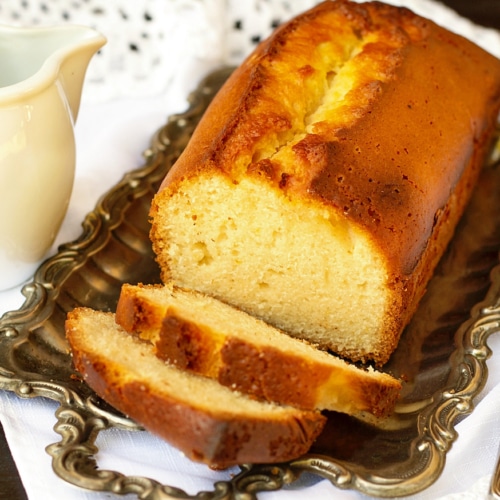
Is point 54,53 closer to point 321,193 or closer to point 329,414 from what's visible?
point 321,193

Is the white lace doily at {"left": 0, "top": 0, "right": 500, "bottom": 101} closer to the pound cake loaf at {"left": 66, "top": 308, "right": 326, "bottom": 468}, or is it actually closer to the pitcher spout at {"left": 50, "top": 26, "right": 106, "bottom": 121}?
the pitcher spout at {"left": 50, "top": 26, "right": 106, "bottom": 121}

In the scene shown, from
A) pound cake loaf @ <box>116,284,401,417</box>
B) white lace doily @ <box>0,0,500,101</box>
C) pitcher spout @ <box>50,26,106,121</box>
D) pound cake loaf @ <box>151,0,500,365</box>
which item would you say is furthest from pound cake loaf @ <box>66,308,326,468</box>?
white lace doily @ <box>0,0,500,101</box>

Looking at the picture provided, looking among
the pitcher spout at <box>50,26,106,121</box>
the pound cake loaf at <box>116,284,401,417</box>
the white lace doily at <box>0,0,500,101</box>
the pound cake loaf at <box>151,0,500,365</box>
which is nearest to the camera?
the pound cake loaf at <box>116,284,401,417</box>

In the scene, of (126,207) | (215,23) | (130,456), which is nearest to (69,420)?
(130,456)

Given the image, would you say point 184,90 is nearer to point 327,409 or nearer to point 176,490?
point 327,409

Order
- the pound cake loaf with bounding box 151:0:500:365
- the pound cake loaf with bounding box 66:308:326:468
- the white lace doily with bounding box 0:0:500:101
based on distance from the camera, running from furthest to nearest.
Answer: the white lace doily with bounding box 0:0:500:101 < the pound cake loaf with bounding box 151:0:500:365 < the pound cake loaf with bounding box 66:308:326:468
